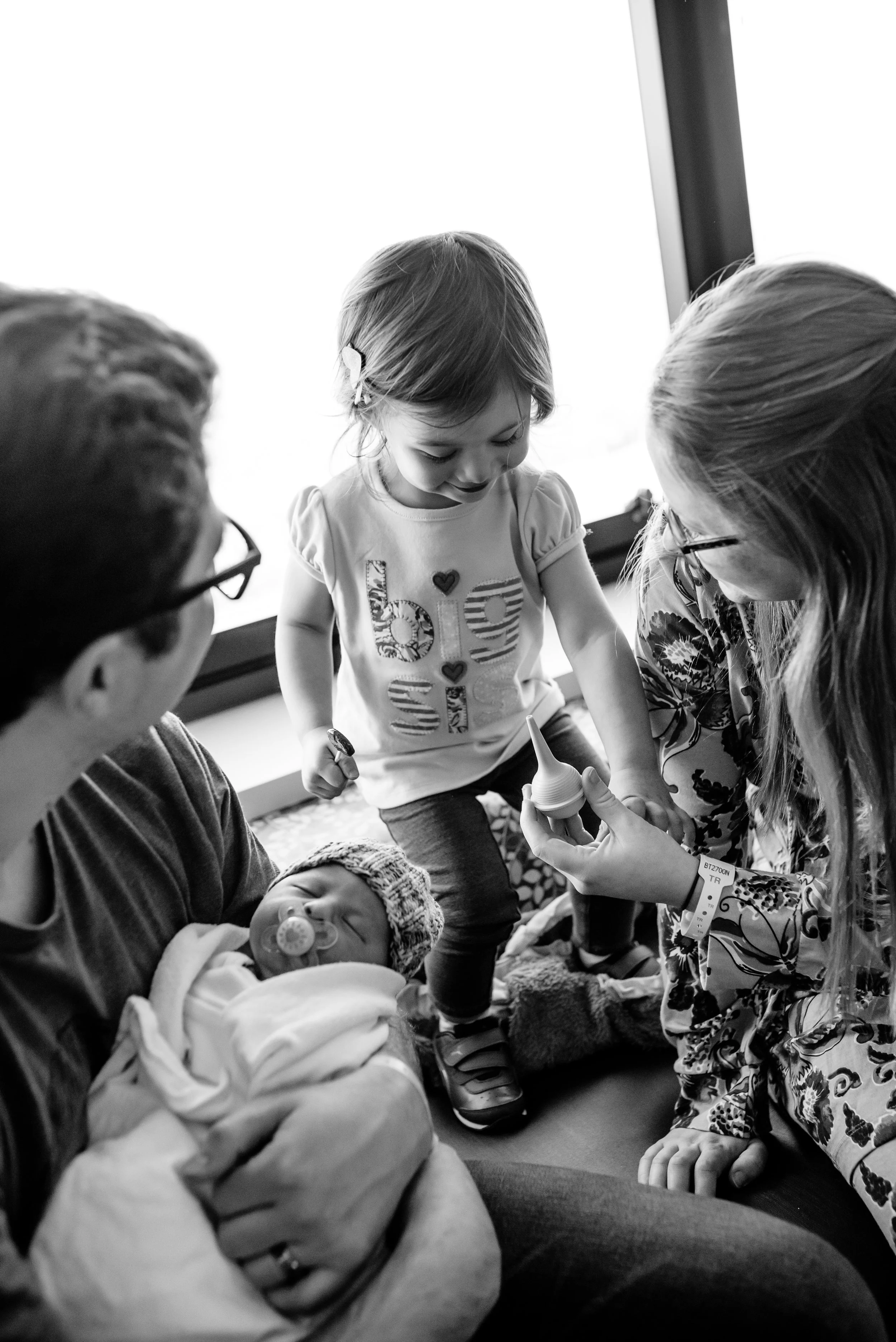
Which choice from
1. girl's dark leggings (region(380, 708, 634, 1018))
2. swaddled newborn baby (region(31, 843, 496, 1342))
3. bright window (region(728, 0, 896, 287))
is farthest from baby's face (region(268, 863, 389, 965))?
bright window (region(728, 0, 896, 287))

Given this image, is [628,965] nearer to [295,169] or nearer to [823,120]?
[295,169]

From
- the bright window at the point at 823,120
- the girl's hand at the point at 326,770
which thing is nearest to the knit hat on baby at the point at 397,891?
the girl's hand at the point at 326,770

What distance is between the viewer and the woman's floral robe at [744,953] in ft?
3.87

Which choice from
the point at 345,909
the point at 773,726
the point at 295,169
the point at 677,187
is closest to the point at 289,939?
the point at 345,909

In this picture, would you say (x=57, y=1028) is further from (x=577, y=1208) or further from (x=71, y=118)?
(x=71, y=118)

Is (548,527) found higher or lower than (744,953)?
higher

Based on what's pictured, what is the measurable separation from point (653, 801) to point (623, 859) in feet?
0.78

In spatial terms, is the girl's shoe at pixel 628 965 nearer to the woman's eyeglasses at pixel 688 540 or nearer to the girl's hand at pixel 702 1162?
the girl's hand at pixel 702 1162

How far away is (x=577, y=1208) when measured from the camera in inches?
35.6

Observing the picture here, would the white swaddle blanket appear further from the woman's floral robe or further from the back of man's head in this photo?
the woman's floral robe

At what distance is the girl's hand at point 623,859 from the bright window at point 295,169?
0.72 meters

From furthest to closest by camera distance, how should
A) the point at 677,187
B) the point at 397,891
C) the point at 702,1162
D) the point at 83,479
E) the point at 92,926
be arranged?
the point at 677,187 → the point at 702,1162 → the point at 397,891 → the point at 92,926 → the point at 83,479

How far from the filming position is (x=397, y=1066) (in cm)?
91

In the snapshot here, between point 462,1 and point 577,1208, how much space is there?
2.08m
